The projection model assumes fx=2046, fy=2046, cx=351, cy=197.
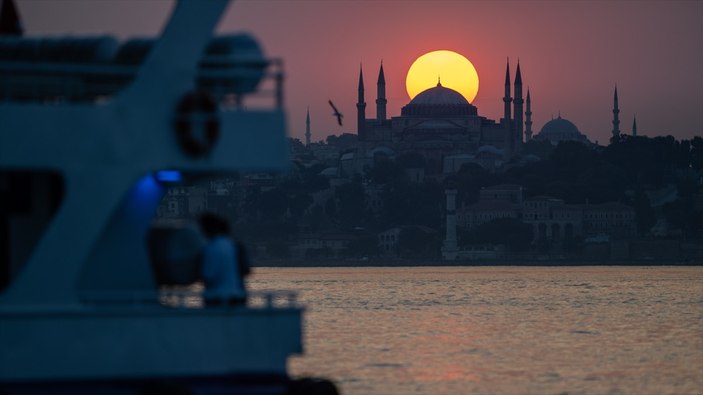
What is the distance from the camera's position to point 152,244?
17.2 m

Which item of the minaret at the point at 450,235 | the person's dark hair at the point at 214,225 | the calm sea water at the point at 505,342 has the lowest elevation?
the calm sea water at the point at 505,342

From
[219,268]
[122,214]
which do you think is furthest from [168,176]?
[219,268]

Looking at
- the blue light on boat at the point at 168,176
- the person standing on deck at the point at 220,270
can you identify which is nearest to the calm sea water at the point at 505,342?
the blue light on boat at the point at 168,176

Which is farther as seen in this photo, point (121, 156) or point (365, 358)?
point (365, 358)

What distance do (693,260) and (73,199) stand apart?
171 metres

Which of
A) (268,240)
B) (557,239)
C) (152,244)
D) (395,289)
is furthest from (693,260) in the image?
(152,244)

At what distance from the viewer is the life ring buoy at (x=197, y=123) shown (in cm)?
1595

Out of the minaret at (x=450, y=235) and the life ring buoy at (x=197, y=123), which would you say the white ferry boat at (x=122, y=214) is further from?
the minaret at (x=450, y=235)

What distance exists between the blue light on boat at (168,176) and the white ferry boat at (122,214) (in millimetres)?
24

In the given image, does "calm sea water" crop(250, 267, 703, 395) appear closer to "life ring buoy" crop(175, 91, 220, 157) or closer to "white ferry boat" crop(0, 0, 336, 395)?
"white ferry boat" crop(0, 0, 336, 395)

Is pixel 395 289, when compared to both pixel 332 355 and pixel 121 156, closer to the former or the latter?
pixel 332 355

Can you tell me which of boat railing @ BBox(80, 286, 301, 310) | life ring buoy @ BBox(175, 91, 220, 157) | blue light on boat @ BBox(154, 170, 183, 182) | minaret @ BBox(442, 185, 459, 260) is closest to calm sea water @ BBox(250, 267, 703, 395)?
boat railing @ BBox(80, 286, 301, 310)

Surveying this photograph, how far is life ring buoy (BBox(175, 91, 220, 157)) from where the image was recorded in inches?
628

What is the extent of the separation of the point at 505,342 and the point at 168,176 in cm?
3215
